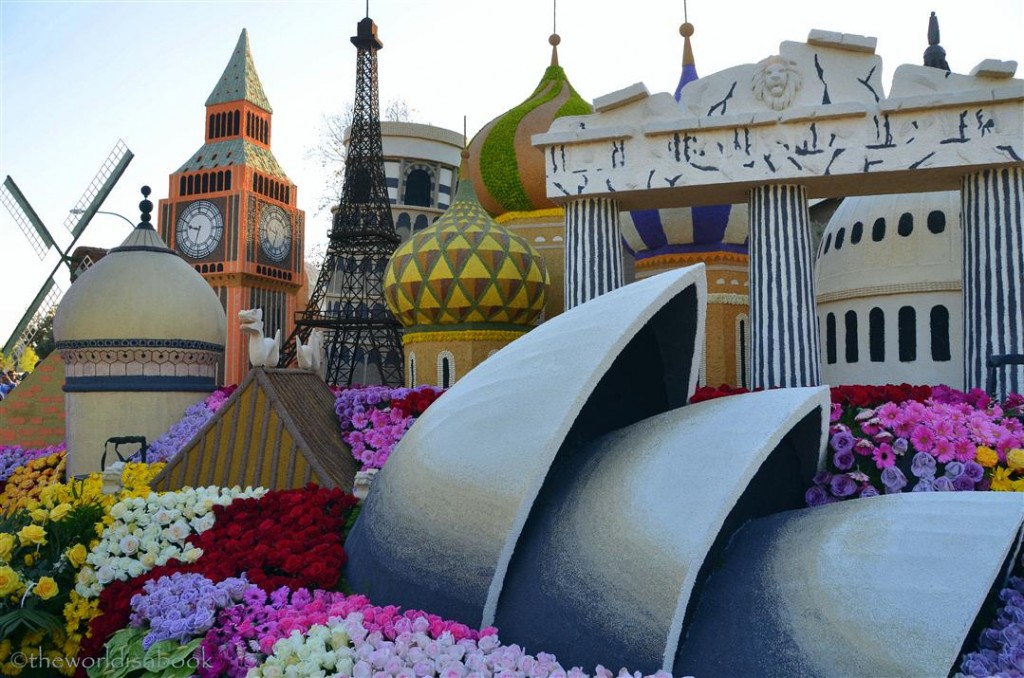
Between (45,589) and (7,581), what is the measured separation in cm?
25

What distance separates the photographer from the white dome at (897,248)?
17234 mm

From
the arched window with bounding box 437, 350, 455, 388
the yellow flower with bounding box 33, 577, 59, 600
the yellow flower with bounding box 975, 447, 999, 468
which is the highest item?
the arched window with bounding box 437, 350, 455, 388

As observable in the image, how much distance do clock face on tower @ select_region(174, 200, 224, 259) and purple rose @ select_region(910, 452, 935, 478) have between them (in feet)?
112

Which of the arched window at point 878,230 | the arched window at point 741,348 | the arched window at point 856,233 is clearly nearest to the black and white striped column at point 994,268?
the arched window at point 878,230

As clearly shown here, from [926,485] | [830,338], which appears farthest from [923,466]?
[830,338]

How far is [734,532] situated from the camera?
14.3ft

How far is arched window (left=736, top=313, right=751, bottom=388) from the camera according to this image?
18.9 meters

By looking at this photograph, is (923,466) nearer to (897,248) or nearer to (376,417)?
(376,417)

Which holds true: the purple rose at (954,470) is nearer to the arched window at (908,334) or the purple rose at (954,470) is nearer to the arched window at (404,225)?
the arched window at (908,334)

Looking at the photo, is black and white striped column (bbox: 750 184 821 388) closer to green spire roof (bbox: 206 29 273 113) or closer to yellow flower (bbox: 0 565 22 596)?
yellow flower (bbox: 0 565 22 596)

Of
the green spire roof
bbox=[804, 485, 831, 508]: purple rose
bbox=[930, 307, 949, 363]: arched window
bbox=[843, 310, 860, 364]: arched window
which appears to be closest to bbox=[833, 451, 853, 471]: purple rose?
bbox=[804, 485, 831, 508]: purple rose

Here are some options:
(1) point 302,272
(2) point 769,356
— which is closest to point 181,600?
(2) point 769,356

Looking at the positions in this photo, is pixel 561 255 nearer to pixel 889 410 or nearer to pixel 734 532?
pixel 889 410

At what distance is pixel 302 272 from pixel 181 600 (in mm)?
36953
